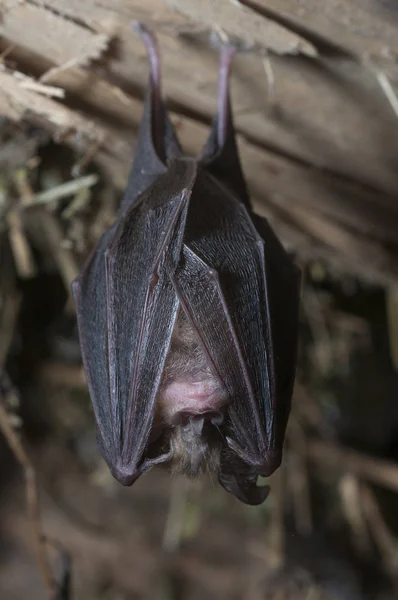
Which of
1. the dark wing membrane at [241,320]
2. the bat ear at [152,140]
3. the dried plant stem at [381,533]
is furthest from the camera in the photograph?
the dried plant stem at [381,533]

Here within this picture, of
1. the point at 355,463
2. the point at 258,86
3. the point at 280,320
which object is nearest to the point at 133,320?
the point at 280,320

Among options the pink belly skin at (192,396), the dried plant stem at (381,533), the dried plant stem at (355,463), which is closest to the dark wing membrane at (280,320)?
the pink belly skin at (192,396)

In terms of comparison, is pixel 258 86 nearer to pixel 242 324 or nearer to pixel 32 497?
pixel 242 324

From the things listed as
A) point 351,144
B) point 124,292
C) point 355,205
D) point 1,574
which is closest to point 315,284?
point 355,205

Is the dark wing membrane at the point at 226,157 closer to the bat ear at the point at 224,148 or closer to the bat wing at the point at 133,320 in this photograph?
the bat ear at the point at 224,148

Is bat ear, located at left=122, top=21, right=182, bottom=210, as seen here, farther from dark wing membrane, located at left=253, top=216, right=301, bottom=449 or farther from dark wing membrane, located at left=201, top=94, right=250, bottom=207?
dark wing membrane, located at left=253, top=216, right=301, bottom=449

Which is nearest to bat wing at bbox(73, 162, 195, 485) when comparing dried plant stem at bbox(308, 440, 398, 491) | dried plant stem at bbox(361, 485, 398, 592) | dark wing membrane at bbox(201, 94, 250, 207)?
dark wing membrane at bbox(201, 94, 250, 207)

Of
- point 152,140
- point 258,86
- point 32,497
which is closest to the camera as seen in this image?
point 152,140
